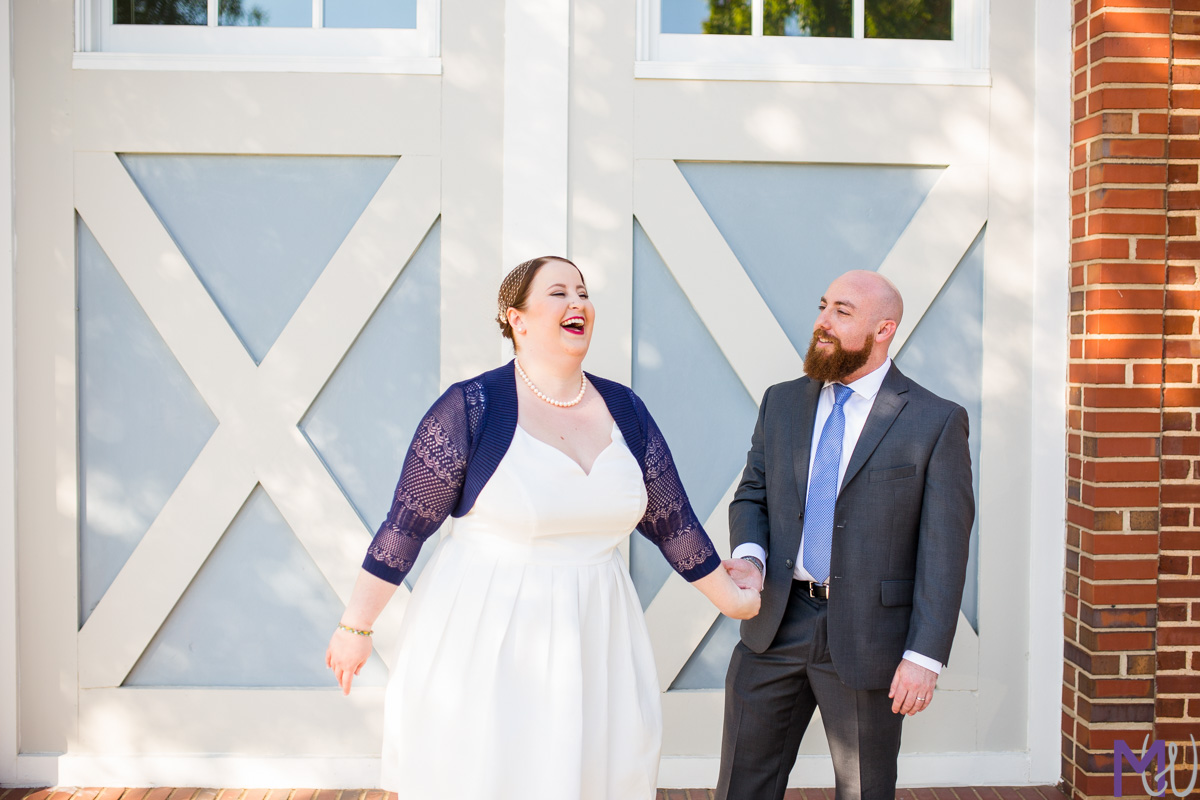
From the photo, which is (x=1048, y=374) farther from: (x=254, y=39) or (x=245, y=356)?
(x=254, y=39)

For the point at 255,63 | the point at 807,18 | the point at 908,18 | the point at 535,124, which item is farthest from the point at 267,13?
the point at 908,18

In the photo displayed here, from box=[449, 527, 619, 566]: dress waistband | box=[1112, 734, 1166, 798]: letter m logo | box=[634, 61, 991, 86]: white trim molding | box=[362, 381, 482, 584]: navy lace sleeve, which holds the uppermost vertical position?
box=[634, 61, 991, 86]: white trim molding

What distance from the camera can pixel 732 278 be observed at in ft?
12.4

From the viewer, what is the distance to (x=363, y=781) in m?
3.81

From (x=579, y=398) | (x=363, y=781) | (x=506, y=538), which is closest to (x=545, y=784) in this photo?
(x=506, y=538)

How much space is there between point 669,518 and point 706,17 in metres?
2.35

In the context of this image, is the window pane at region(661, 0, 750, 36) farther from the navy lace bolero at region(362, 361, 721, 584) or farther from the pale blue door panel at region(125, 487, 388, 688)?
the pale blue door panel at region(125, 487, 388, 688)

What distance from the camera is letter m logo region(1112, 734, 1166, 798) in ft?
11.7

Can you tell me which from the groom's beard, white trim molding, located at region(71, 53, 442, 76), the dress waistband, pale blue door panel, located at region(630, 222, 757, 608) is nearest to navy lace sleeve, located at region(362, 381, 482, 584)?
the dress waistband

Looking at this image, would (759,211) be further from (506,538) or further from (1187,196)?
(506,538)

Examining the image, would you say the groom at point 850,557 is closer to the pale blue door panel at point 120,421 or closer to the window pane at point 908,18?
the window pane at point 908,18

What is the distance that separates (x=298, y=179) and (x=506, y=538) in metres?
2.13

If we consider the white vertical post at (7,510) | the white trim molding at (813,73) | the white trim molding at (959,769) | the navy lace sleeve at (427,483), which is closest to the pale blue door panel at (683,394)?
the white trim molding at (813,73)

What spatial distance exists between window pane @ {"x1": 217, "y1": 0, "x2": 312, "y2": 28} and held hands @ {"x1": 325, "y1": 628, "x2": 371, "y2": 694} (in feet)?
8.89
